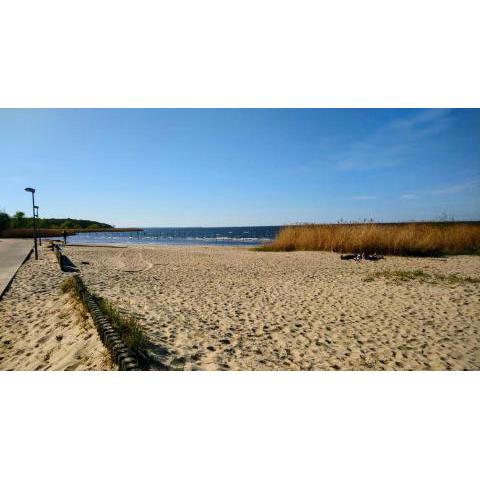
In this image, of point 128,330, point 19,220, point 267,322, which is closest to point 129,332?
point 128,330

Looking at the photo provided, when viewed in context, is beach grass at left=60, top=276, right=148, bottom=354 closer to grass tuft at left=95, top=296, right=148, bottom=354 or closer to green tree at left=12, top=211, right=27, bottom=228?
grass tuft at left=95, top=296, right=148, bottom=354

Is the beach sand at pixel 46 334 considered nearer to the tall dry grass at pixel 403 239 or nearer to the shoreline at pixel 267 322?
the shoreline at pixel 267 322

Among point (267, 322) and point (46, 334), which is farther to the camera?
point (267, 322)

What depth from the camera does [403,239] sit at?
1326cm

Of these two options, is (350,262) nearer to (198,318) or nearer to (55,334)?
(198,318)

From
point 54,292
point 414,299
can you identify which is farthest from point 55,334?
point 414,299

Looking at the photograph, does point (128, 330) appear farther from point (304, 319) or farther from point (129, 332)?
point (304, 319)

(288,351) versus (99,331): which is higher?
(99,331)

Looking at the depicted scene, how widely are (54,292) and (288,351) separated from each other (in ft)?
18.4

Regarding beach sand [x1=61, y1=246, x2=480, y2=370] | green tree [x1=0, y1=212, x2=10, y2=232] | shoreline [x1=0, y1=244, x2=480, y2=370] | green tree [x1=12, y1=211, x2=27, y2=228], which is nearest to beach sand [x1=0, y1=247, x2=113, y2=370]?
shoreline [x1=0, y1=244, x2=480, y2=370]

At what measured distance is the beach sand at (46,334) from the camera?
134 inches

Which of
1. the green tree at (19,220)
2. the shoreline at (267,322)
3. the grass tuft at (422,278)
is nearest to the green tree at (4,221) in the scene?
the green tree at (19,220)

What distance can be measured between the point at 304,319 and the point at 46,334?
402 centimetres
